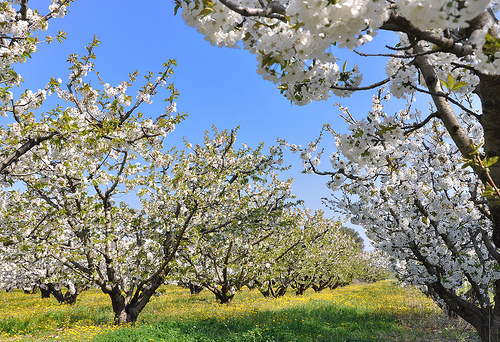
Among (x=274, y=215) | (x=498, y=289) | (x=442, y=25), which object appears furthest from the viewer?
(x=274, y=215)

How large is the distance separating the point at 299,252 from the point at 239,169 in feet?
27.4

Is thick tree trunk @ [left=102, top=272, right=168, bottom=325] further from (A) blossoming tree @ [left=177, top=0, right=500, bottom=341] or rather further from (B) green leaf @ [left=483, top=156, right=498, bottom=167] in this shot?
(B) green leaf @ [left=483, top=156, right=498, bottom=167]

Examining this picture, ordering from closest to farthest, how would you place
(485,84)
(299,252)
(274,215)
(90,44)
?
(485,84) < (90,44) < (274,215) < (299,252)

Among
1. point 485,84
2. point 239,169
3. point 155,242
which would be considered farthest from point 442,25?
point 155,242

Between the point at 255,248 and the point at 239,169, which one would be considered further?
the point at 255,248

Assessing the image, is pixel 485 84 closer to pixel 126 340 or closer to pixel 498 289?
pixel 498 289

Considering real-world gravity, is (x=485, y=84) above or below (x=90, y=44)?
below

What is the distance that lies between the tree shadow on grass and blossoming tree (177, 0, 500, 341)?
3.40 m

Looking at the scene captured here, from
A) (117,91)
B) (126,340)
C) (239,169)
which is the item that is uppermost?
(117,91)

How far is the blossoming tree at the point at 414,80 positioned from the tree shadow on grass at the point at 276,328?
340cm

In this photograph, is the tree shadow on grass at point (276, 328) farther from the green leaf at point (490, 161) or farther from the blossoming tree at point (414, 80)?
the green leaf at point (490, 161)

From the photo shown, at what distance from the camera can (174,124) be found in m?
7.02

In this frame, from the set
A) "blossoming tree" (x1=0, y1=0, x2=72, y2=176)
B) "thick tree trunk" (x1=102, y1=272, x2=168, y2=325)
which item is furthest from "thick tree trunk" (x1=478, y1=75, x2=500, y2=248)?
"thick tree trunk" (x1=102, y1=272, x2=168, y2=325)

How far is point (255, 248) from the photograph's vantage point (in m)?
12.2
